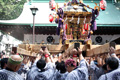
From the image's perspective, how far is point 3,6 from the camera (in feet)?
77.7

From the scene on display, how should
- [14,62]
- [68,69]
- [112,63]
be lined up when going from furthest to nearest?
[68,69] → [112,63] → [14,62]

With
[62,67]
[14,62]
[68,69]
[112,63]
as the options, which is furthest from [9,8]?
[112,63]

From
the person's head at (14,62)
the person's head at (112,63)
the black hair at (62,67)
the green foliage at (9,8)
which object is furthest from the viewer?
the green foliage at (9,8)

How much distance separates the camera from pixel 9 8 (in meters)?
24.4

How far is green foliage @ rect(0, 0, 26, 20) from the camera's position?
942 inches

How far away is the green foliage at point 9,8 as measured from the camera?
23927mm

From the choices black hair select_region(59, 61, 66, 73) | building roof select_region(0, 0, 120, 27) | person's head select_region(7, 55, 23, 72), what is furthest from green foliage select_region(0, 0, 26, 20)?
person's head select_region(7, 55, 23, 72)

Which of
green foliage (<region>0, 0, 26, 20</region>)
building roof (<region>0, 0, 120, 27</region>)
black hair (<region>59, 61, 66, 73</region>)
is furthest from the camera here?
green foliage (<region>0, 0, 26, 20</region>)

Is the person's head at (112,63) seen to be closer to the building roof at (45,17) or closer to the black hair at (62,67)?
the black hair at (62,67)

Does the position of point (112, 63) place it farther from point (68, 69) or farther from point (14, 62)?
point (14, 62)

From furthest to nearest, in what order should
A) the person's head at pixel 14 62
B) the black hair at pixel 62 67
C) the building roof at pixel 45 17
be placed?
the building roof at pixel 45 17
the black hair at pixel 62 67
the person's head at pixel 14 62

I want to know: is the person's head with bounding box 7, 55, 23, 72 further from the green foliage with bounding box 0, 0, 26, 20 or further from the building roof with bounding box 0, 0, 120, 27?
the green foliage with bounding box 0, 0, 26, 20

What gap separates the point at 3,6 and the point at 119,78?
2335 cm

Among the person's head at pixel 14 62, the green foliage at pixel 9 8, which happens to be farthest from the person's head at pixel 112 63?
the green foliage at pixel 9 8
